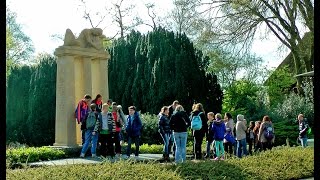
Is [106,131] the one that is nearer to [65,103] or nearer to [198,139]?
[198,139]

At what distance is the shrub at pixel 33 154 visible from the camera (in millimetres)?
15013

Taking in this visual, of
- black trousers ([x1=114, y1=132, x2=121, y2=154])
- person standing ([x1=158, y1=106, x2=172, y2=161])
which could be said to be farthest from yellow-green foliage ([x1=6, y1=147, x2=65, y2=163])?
person standing ([x1=158, y1=106, x2=172, y2=161])

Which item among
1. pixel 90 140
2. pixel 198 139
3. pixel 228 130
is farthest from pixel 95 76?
pixel 198 139

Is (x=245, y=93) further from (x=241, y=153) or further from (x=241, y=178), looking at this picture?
(x=241, y=178)

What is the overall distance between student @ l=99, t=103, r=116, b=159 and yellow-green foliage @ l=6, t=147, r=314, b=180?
3845 millimetres

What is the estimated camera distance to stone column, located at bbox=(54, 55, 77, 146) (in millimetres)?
17938

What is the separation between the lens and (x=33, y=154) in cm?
1575

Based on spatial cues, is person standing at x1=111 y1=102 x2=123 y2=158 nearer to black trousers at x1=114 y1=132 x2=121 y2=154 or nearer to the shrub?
black trousers at x1=114 y1=132 x2=121 y2=154

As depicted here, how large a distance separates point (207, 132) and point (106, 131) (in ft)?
10.8

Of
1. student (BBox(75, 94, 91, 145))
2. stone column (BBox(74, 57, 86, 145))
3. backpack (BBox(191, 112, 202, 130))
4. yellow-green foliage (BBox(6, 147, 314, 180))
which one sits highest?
stone column (BBox(74, 57, 86, 145))

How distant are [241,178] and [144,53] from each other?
20144 mm
